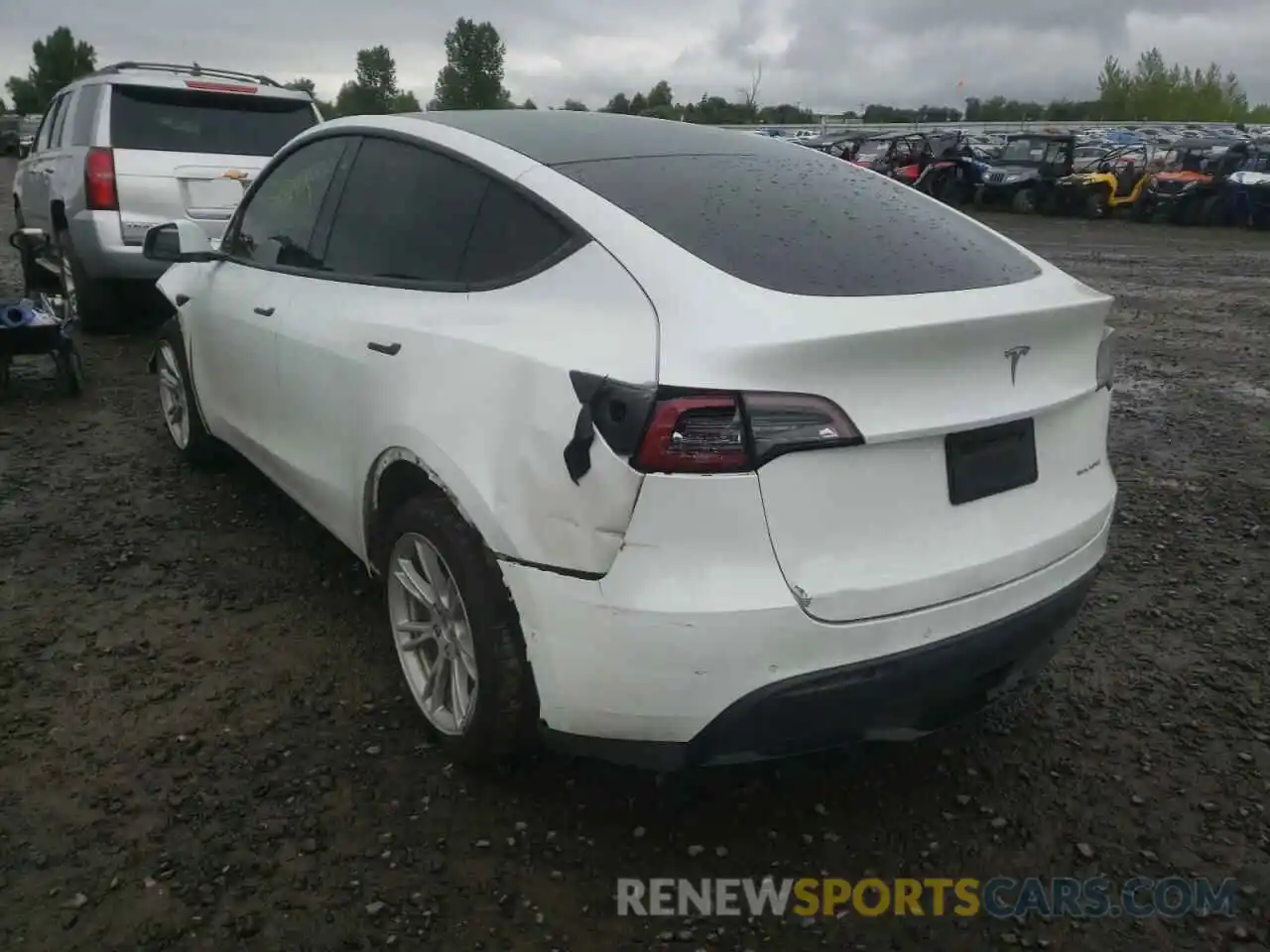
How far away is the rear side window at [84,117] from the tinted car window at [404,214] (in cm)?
517

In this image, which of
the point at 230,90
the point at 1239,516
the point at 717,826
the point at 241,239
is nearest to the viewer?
the point at 717,826

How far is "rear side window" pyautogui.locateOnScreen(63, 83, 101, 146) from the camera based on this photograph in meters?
7.57

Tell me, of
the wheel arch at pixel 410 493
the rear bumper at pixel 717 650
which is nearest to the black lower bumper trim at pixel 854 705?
the rear bumper at pixel 717 650

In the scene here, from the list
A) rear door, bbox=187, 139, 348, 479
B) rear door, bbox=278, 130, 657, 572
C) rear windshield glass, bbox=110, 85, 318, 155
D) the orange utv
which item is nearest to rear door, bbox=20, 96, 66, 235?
rear windshield glass, bbox=110, 85, 318, 155

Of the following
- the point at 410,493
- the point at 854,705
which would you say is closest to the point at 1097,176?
the point at 410,493

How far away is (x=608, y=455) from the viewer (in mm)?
2100

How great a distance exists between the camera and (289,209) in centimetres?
383

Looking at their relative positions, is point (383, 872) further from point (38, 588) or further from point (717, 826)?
point (38, 588)

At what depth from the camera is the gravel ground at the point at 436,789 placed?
2297mm

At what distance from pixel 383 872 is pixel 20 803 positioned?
38.4 inches

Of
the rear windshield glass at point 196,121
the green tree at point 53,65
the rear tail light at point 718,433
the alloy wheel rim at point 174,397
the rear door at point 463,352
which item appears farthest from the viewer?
the green tree at point 53,65

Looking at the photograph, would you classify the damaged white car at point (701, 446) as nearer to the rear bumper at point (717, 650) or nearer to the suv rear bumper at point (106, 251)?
the rear bumper at point (717, 650)

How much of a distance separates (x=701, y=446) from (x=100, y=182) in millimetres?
6797

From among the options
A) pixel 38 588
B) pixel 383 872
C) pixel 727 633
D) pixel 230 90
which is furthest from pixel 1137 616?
pixel 230 90
